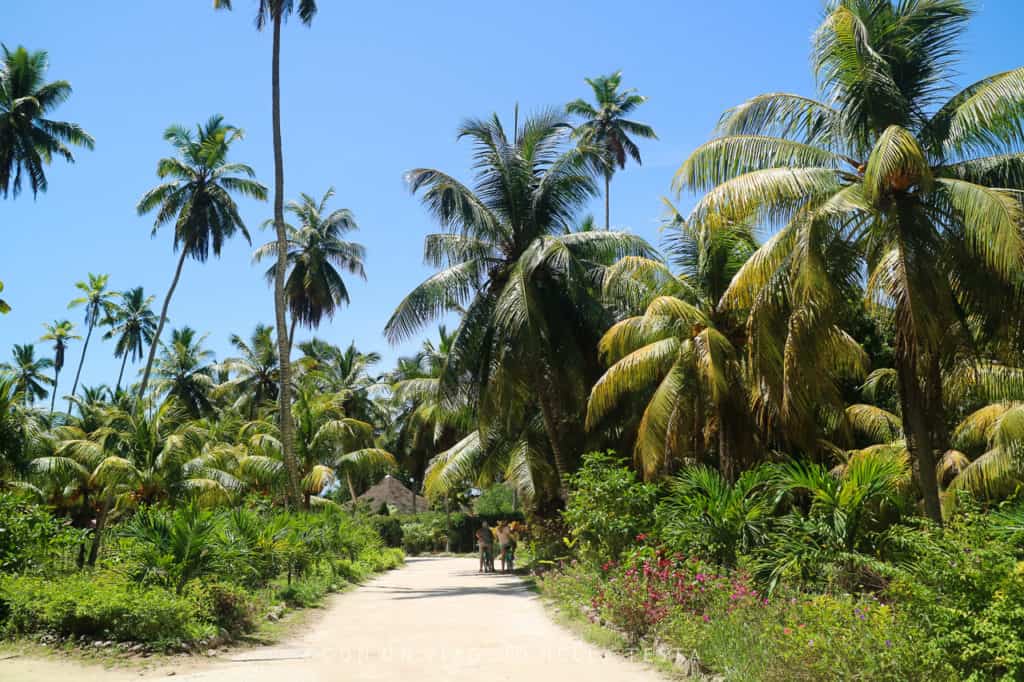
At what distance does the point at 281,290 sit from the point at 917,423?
53.0ft

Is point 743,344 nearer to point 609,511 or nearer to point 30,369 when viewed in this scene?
point 609,511

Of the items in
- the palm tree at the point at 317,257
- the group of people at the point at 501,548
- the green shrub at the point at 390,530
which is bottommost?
the group of people at the point at 501,548

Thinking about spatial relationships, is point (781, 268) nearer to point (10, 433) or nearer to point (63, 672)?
point (63, 672)

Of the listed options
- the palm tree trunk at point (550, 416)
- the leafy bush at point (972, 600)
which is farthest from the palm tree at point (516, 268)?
the leafy bush at point (972, 600)

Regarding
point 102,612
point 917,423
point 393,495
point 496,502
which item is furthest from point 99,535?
point 393,495

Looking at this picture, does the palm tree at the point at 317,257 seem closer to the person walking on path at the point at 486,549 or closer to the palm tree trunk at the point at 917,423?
the person walking on path at the point at 486,549

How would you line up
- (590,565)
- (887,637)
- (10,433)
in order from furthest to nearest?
1. (10,433)
2. (590,565)
3. (887,637)

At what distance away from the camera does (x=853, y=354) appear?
15.8 metres

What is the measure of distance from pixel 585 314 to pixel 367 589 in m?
8.60

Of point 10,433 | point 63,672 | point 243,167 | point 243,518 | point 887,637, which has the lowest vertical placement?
point 63,672

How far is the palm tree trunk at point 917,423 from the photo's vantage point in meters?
11.2

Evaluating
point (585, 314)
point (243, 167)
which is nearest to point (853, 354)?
point (585, 314)

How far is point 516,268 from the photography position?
796 inches

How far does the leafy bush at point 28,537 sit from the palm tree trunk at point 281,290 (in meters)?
7.92
